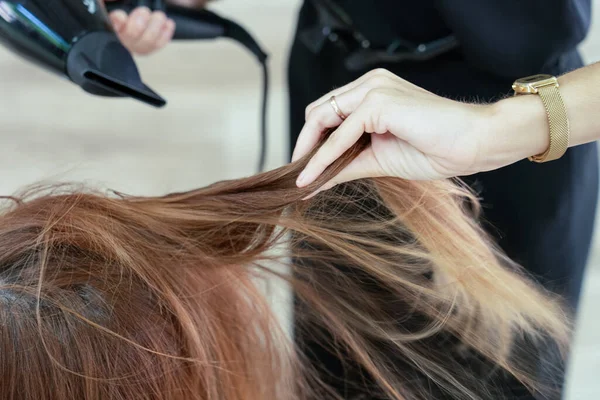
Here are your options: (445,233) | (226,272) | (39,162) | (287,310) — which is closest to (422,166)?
(445,233)

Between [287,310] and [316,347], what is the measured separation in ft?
0.23

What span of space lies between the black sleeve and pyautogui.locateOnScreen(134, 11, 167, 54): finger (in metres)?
0.40

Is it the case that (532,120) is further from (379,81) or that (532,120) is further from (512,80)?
(512,80)

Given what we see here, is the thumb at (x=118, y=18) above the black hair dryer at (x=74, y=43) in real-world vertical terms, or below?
above

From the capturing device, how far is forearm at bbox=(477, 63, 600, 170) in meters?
0.51

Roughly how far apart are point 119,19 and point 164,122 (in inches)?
34.1

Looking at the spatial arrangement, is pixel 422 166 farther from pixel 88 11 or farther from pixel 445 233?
pixel 88 11

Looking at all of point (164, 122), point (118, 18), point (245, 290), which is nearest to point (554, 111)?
point (245, 290)

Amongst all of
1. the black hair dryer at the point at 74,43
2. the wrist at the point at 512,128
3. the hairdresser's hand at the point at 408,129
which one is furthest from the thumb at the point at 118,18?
the wrist at the point at 512,128

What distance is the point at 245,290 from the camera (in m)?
0.69

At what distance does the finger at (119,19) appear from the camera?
84cm

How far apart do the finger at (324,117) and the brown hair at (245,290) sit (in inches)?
1.0

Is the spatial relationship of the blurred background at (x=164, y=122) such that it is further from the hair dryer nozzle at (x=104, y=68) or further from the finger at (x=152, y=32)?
the hair dryer nozzle at (x=104, y=68)

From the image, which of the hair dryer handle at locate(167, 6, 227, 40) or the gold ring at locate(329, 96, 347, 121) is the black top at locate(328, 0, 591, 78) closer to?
the gold ring at locate(329, 96, 347, 121)
